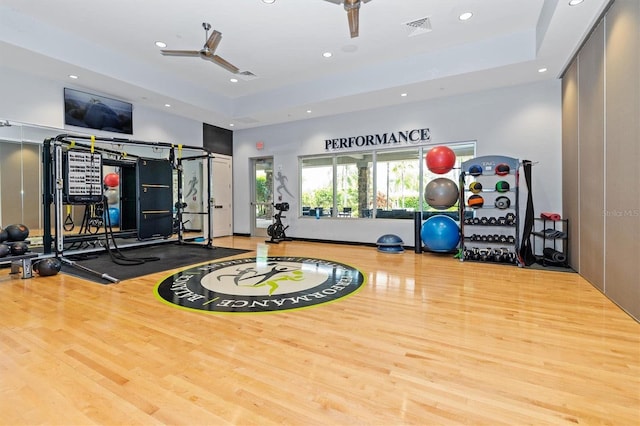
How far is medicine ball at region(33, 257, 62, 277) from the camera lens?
4.92 m

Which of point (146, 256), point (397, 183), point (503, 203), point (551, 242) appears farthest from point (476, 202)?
point (146, 256)

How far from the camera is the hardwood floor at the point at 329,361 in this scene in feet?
5.98

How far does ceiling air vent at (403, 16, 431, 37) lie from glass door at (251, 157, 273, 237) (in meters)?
5.77

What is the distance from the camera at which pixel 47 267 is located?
4.93 m

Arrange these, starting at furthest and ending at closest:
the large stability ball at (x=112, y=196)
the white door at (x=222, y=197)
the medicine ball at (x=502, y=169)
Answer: the white door at (x=222, y=197), the large stability ball at (x=112, y=196), the medicine ball at (x=502, y=169)

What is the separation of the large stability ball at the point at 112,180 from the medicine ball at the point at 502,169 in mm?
9135

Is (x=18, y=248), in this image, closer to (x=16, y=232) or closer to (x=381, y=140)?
(x=16, y=232)

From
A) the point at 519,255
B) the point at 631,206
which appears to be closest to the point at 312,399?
the point at 631,206

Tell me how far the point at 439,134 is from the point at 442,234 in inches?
92.7

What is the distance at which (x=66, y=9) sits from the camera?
4.77 m

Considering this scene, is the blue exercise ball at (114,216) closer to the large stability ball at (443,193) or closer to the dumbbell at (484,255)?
the large stability ball at (443,193)

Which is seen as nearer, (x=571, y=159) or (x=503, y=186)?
(x=571, y=159)

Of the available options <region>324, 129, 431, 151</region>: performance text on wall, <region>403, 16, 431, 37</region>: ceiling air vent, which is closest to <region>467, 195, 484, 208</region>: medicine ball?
<region>324, 129, 431, 151</region>: performance text on wall

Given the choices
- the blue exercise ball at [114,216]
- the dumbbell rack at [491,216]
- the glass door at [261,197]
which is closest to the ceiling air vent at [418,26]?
the dumbbell rack at [491,216]
